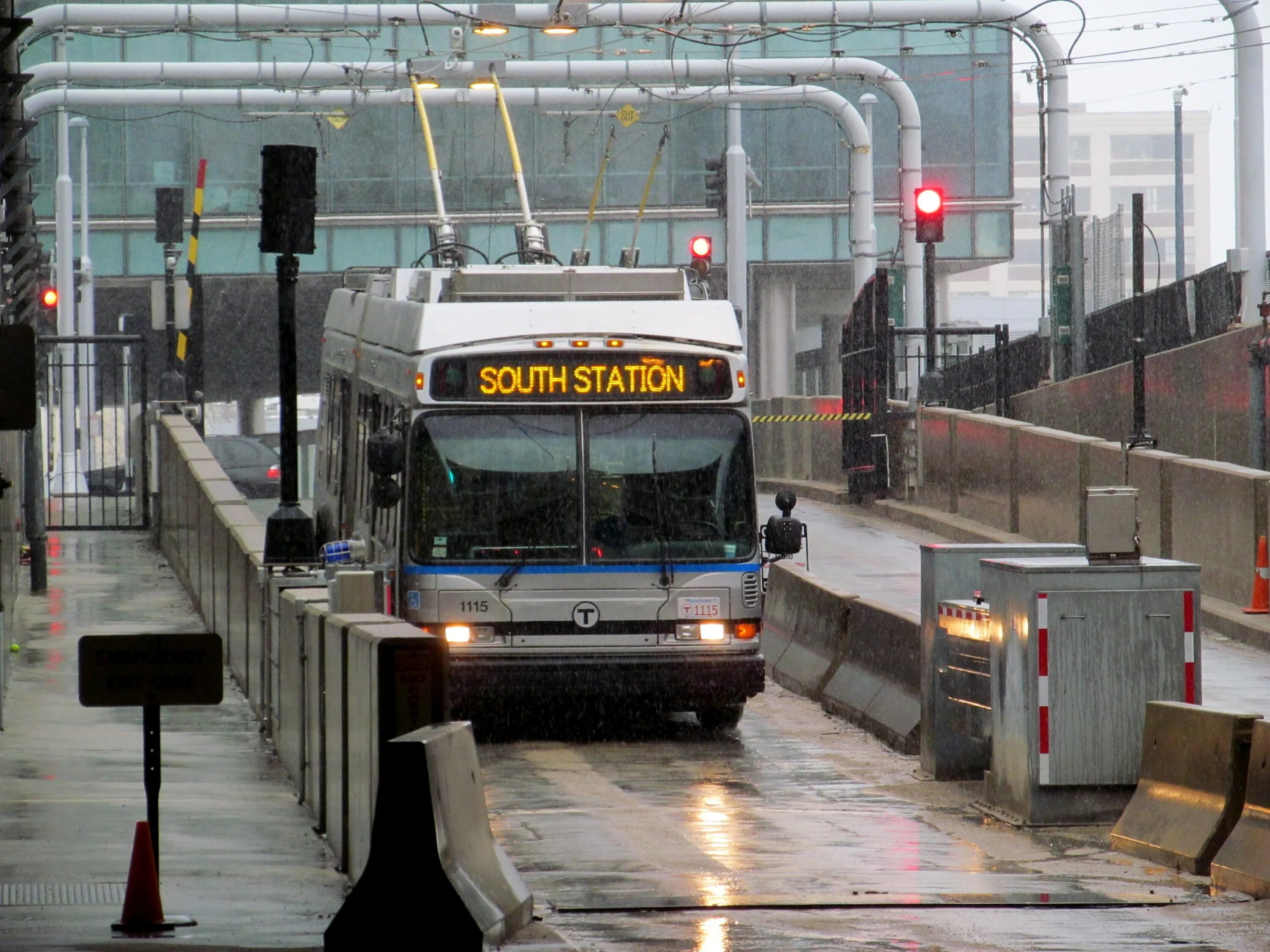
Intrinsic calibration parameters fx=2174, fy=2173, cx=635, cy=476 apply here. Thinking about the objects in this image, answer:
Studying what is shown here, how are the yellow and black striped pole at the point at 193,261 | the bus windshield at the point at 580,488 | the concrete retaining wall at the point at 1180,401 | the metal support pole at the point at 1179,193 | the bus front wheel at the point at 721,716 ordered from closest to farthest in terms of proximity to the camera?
the bus windshield at the point at 580,488 → the bus front wheel at the point at 721,716 → the concrete retaining wall at the point at 1180,401 → the yellow and black striped pole at the point at 193,261 → the metal support pole at the point at 1179,193

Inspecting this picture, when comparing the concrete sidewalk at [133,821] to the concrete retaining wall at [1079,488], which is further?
the concrete retaining wall at [1079,488]

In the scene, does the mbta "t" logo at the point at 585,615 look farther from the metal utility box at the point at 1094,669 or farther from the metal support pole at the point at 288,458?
the metal utility box at the point at 1094,669

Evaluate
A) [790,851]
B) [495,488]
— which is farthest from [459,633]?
[790,851]

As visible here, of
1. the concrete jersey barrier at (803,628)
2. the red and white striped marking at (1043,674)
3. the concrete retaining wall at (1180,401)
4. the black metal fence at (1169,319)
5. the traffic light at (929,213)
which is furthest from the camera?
the black metal fence at (1169,319)

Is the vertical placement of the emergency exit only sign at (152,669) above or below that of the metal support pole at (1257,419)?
below

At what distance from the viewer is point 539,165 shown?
5531 centimetres

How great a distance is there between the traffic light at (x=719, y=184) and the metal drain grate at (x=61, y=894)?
27569 mm

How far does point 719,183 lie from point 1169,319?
8.05 metres

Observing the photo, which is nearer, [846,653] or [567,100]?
[846,653]

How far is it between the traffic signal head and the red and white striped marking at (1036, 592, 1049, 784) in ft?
83.3

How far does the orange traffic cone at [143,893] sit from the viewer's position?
797 centimetres

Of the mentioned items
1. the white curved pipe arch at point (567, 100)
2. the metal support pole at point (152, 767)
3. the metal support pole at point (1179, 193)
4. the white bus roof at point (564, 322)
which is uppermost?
the metal support pole at point (1179, 193)

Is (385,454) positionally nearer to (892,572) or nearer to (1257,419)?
(892,572)

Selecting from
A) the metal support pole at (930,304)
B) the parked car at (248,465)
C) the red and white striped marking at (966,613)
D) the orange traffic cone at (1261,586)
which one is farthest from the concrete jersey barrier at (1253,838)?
the parked car at (248,465)
